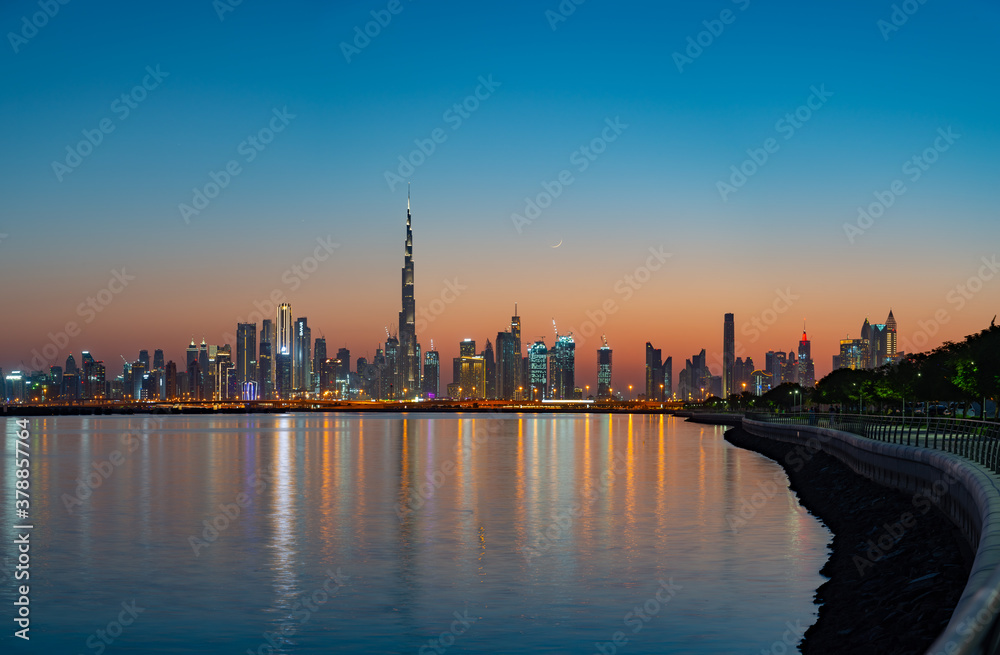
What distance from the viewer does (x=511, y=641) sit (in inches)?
742

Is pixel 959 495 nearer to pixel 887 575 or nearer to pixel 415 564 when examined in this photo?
pixel 887 575

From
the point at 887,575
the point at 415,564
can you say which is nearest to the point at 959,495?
the point at 887,575

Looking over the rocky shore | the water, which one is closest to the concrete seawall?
the rocky shore

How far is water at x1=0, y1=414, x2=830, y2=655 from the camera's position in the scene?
19.6m

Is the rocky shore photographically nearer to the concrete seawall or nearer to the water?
the concrete seawall

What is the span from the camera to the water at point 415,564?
19562 mm

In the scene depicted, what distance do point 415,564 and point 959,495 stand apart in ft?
43.8

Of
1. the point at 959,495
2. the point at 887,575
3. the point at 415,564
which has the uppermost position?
the point at 959,495

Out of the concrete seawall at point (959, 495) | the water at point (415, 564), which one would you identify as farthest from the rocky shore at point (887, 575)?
the water at point (415, 564)

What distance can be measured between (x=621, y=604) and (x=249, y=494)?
30989 millimetres

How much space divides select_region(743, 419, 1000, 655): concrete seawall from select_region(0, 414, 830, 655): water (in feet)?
11.1

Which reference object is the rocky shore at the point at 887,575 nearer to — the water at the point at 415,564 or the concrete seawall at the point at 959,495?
the concrete seawall at the point at 959,495

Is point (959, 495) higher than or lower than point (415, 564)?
higher

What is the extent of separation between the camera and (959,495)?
22766 mm
